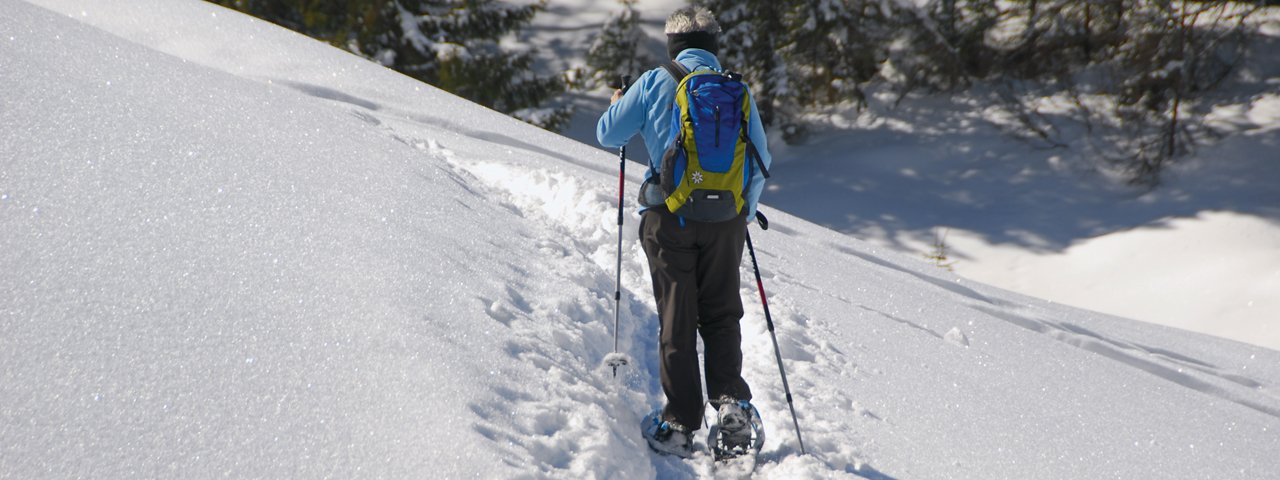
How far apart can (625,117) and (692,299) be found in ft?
2.40

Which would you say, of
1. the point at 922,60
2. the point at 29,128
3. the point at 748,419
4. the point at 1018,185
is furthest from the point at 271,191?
the point at 922,60

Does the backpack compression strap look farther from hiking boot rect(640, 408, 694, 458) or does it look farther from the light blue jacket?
hiking boot rect(640, 408, 694, 458)

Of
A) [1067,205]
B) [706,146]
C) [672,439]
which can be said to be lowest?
[672,439]

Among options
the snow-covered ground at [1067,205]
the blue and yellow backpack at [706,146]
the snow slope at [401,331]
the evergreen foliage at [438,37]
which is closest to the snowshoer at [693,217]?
the blue and yellow backpack at [706,146]

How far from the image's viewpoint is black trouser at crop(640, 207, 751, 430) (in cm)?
333

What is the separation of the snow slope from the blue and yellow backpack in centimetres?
90

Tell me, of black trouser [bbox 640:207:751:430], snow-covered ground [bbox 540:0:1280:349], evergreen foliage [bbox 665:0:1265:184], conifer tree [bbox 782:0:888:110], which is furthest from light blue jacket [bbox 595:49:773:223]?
conifer tree [bbox 782:0:888:110]

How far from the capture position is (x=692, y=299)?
3375 mm

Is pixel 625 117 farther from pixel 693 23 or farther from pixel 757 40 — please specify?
pixel 757 40

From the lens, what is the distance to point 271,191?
4199 millimetres

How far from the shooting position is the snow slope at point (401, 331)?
2590 millimetres

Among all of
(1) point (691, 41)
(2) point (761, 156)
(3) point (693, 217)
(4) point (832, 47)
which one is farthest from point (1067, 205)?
(3) point (693, 217)

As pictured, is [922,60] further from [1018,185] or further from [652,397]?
[652,397]

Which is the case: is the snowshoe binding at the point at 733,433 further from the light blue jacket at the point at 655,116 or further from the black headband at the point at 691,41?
the black headband at the point at 691,41
